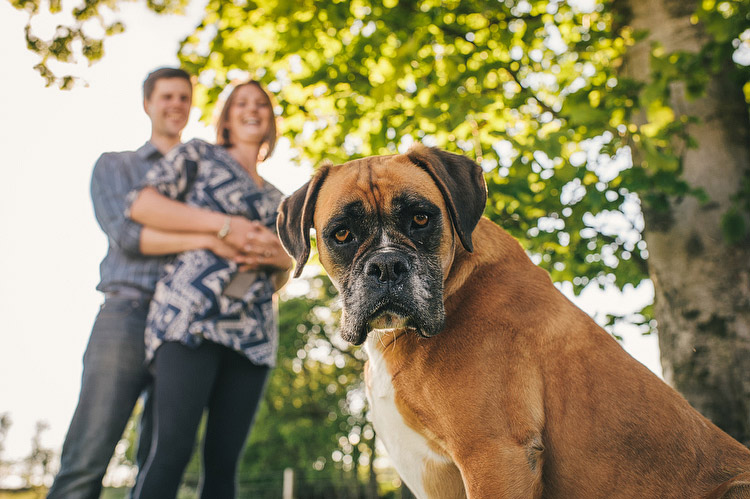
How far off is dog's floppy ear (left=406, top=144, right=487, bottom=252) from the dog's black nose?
32cm

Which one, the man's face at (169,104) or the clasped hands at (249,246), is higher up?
the man's face at (169,104)

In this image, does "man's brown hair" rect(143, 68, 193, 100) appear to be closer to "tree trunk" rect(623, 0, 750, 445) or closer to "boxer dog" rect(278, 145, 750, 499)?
"boxer dog" rect(278, 145, 750, 499)

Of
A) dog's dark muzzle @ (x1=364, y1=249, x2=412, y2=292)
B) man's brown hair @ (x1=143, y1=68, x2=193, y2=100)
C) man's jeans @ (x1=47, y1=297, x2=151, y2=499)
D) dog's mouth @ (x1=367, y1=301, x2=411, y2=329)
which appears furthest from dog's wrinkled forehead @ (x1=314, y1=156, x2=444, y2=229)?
man's brown hair @ (x1=143, y1=68, x2=193, y2=100)

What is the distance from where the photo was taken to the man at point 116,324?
10.1ft

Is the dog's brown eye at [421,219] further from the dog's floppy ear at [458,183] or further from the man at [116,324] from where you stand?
the man at [116,324]

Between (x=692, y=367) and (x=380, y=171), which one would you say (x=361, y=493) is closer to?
(x=692, y=367)

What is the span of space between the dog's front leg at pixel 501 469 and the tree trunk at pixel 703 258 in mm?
3004

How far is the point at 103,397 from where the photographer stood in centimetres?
314

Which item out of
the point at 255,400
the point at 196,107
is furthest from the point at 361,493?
the point at 255,400

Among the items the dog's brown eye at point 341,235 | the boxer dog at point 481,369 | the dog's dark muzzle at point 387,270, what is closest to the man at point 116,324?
the dog's brown eye at point 341,235

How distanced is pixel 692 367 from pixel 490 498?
3.26m

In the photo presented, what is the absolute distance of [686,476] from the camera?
2.24 meters

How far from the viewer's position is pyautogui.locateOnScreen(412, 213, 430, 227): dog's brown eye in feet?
8.95

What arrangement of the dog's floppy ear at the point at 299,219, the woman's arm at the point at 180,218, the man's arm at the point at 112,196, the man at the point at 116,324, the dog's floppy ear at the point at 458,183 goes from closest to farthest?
the dog's floppy ear at the point at 458,183 < the dog's floppy ear at the point at 299,219 < the man at the point at 116,324 < the woman's arm at the point at 180,218 < the man's arm at the point at 112,196
